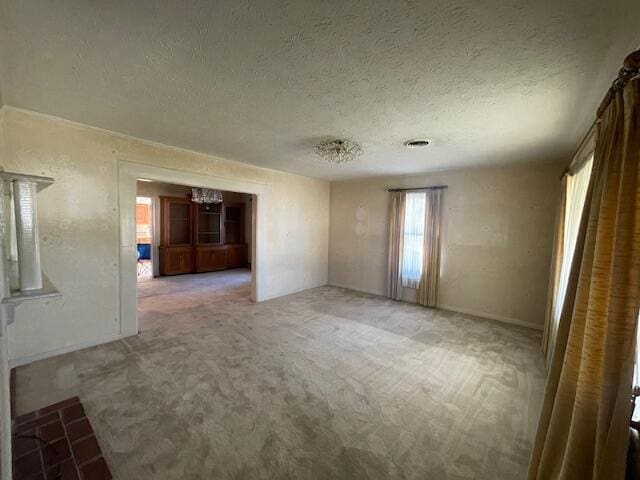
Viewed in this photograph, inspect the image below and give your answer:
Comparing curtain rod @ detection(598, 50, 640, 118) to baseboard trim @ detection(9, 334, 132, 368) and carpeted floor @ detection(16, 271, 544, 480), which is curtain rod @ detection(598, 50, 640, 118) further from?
baseboard trim @ detection(9, 334, 132, 368)

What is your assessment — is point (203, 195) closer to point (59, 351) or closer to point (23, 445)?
point (59, 351)

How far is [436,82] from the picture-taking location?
172 cm

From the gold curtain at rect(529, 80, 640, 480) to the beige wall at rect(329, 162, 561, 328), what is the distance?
10.4 feet

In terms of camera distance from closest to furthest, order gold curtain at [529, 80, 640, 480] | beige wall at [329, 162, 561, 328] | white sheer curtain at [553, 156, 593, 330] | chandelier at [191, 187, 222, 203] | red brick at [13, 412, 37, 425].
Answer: gold curtain at [529, 80, 640, 480]
red brick at [13, 412, 37, 425]
white sheer curtain at [553, 156, 593, 330]
beige wall at [329, 162, 561, 328]
chandelier at [191, 187, 222, 203]

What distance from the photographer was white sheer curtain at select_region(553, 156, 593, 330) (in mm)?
2248

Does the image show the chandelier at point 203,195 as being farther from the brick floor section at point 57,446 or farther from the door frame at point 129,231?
the brick floor section at point 57,446

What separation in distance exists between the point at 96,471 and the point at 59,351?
1897mm

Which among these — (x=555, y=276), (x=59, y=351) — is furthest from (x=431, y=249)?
(x=59, y=351)

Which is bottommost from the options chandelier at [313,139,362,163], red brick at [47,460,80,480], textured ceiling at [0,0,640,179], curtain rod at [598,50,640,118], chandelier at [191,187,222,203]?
red brick at [47,460,80,480]

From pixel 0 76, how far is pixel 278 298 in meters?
4.16

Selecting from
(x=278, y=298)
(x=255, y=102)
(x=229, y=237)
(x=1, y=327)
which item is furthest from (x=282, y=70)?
(x=229, y=237)

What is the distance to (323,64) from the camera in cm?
156

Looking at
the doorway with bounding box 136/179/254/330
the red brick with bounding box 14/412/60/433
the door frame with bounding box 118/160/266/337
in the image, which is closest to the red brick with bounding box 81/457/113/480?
the red brick with bounding box 14/412/60/433

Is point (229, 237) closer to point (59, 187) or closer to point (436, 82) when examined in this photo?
point (59, 187)
